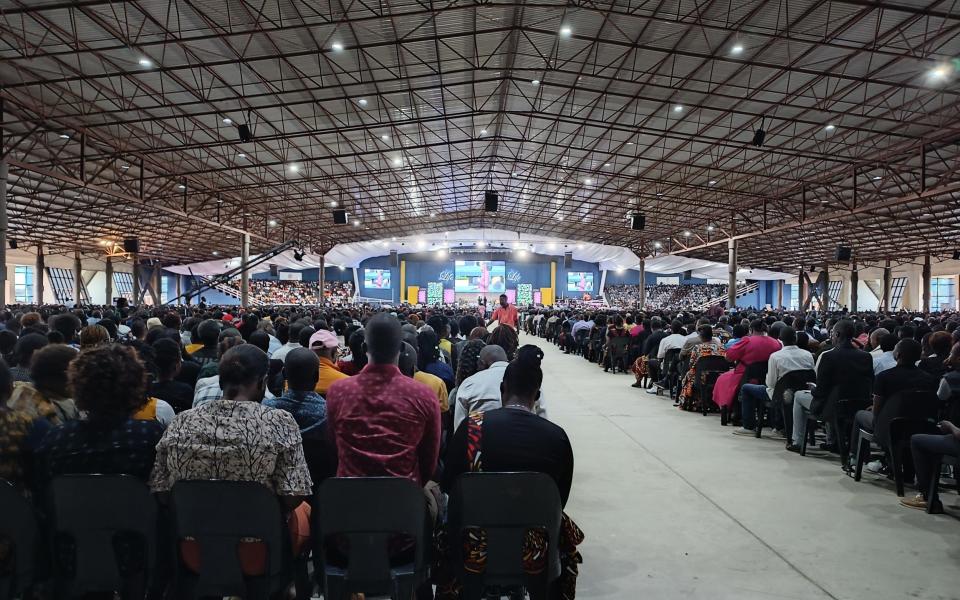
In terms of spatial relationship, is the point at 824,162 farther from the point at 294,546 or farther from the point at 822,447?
the point at 294,546

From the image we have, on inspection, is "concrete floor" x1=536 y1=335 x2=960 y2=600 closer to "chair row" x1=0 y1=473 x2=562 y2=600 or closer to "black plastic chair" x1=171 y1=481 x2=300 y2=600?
"chair row" x1=0 y1=473 x2=562 y2=600

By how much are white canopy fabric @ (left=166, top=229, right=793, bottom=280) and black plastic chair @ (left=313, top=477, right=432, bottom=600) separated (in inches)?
1618

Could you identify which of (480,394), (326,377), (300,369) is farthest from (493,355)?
(300,369)

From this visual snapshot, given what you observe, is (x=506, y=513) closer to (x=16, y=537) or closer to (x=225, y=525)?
(x=225, y=525)

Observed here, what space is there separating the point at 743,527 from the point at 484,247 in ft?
148

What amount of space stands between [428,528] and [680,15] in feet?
39.9

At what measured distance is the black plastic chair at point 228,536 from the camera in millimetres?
2236

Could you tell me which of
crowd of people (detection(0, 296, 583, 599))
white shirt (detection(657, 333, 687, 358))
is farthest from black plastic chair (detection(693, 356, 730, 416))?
crowd of people (detection(0, 296, 583, 599))

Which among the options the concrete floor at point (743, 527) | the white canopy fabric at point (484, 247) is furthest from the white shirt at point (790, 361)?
the white canopy fabric at point (484, 247)

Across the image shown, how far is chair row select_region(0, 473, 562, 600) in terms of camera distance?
2.27 m

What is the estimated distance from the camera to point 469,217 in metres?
40.2

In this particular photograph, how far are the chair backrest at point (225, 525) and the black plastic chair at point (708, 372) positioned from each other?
7335 mm

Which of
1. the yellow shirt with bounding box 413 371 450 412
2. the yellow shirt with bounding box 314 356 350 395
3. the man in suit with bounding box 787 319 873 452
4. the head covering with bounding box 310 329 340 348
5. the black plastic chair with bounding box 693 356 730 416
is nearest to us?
the yellow shirt with bounding box 314 356 350 395

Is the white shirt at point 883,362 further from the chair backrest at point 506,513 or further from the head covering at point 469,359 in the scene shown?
the chair backrest at point 506,513
